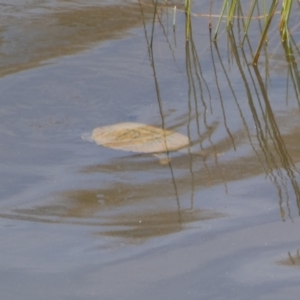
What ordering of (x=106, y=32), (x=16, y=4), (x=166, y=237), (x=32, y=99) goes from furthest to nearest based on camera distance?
(x=16, y=4), (x=106, y=32), (x=32, y=99), (x=166, y=237)

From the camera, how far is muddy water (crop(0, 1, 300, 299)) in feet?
5.49

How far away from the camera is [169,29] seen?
3.63m

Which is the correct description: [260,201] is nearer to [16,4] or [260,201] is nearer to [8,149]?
[8,149]

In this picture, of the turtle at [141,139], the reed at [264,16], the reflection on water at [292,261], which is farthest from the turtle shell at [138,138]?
the reed at [264,16]

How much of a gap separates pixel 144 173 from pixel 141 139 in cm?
23

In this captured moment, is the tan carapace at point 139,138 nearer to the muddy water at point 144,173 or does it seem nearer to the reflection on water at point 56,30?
the muddy water at point 144,173

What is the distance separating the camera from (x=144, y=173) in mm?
2209

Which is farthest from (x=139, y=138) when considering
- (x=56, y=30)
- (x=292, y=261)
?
(x=56, y=30)

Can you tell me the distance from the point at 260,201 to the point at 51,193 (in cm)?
61

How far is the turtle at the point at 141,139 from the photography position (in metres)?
2.36

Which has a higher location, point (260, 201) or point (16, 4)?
point (16, 4)

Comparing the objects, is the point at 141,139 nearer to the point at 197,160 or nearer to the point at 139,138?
the point at 139,138

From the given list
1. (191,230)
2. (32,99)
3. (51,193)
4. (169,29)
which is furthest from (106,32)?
(191,230)

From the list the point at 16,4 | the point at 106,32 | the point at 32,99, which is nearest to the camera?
the point at 32,99
